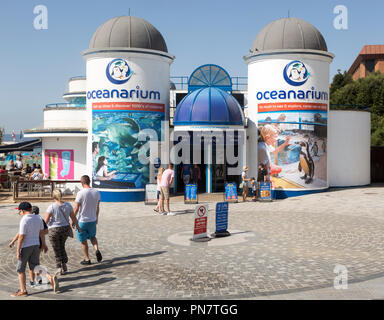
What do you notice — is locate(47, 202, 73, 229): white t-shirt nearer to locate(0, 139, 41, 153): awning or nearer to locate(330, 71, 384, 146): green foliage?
locate(0, 139, 41, 153): awning

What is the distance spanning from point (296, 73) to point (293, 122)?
8.21 feet

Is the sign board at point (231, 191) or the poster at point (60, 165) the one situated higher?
the poster at point (60, 165)

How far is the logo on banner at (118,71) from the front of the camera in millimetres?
21203

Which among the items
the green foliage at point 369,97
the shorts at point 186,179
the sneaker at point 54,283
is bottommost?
the sneaker at point 54,283

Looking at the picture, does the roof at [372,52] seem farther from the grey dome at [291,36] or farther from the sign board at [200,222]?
the sign board at [200,222]

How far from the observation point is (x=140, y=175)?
21.4 meters

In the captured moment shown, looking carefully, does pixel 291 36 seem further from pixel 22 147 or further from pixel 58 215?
pixel 22 147

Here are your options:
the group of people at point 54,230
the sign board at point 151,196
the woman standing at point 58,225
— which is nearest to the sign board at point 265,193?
the sign board at point 151,196

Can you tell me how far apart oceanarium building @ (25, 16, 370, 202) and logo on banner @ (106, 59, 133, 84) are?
0.16ft

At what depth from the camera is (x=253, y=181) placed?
21109 millimetres

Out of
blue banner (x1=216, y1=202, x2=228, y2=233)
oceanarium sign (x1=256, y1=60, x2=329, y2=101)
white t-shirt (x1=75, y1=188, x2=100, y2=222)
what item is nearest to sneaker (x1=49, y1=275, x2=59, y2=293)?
white t-shirt (x1=75, y1=188, x2=100, y2=222)

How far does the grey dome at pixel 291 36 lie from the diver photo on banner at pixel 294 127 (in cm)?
90

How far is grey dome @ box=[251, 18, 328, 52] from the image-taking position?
21875 mm
